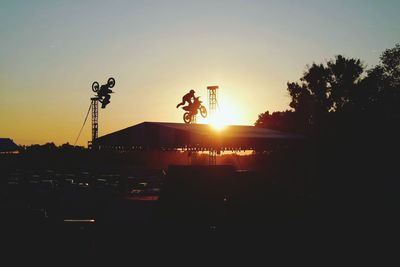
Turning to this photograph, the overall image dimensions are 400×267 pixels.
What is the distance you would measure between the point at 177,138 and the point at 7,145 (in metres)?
30.3

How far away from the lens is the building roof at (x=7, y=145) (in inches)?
1984

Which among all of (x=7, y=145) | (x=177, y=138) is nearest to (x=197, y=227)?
(x=177, y=138)

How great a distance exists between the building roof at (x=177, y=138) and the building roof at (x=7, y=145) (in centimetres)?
2413

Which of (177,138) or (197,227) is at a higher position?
(177,138)

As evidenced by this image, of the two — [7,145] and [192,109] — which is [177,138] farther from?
[7,145]

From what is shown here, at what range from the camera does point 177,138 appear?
28.8 metres

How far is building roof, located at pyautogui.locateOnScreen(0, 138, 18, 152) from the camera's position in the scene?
50406 millimetres

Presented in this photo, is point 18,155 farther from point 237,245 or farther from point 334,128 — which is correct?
point 237,245

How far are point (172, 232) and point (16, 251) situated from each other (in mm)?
3383

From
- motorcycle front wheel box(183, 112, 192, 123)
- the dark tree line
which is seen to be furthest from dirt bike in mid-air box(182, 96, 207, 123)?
the dark tree line

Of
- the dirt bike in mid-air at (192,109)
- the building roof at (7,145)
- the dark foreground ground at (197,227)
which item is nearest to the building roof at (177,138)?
the dirt bike in mid-air at (192,109)

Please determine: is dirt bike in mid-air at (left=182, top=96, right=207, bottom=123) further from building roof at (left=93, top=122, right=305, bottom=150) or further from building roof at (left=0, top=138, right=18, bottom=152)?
building roof at (left=0, top=138, right=18, bottom=152)

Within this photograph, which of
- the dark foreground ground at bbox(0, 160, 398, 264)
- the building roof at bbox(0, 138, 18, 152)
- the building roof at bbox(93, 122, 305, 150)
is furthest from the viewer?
the building roof at bbox(0, 138, 18, 152)

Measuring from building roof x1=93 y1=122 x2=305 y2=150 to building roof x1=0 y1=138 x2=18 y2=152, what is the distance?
79.2 feet
